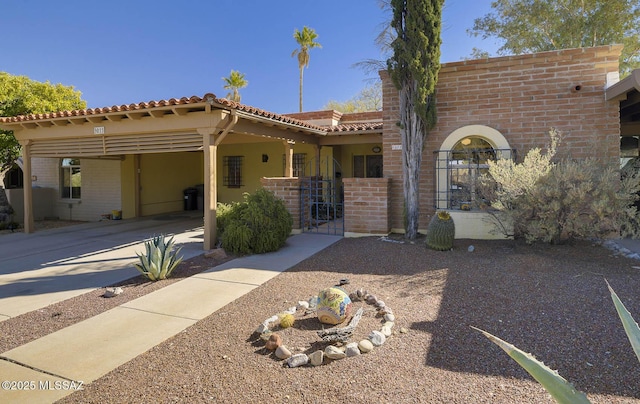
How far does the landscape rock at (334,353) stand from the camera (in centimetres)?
322

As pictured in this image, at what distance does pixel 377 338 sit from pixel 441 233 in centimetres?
418

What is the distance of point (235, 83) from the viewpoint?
105ft

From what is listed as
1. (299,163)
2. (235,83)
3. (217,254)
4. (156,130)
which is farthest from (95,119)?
(235,83)

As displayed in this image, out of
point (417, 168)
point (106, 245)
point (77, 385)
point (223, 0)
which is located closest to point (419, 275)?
point (417, 168)

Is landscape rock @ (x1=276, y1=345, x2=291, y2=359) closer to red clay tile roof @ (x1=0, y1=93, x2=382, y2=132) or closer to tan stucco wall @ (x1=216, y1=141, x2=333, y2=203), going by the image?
red clay tile roof @ (x1=0, y1=93, x2=382, y2=132)

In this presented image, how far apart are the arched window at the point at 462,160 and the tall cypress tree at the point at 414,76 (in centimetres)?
67

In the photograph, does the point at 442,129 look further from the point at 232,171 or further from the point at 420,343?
the point at 232,171

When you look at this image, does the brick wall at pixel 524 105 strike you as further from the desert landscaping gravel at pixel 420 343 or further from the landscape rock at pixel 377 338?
the landscape rock at pixel 377 338

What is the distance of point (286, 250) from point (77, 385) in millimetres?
5106

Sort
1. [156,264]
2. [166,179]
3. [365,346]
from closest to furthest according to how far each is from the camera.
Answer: [365,346] < [156,264] < [166,179]

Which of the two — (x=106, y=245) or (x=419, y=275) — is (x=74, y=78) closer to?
(x=106, y=245)

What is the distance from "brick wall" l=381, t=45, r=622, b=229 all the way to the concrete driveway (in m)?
5.63

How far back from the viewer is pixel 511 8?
64.1ft

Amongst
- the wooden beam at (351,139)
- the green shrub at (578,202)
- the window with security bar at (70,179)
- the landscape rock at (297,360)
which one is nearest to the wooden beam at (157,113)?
the wooden beam at (351,139)
